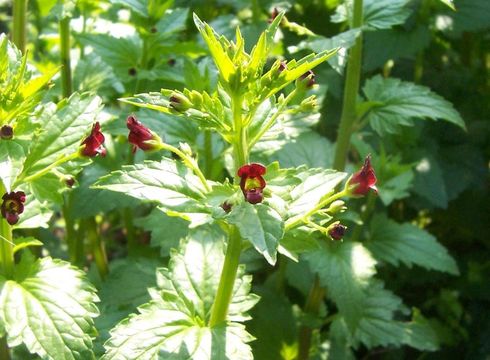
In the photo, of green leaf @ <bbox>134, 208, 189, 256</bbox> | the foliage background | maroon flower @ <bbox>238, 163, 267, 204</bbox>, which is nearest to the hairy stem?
the foliage background

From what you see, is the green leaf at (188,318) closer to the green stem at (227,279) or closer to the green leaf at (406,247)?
the green stem at (227,279)

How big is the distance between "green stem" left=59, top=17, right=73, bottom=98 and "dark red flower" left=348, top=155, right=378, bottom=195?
1187 millimetres

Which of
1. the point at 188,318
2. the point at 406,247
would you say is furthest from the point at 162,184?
the point at 406,247

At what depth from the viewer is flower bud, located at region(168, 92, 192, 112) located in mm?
1388

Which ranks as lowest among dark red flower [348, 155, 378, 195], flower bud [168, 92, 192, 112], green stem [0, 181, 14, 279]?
green stem [0, 181, 14, 279]

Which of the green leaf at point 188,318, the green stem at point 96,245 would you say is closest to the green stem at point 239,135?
the green leaf at point 188,318

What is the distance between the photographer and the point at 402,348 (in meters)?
2.78

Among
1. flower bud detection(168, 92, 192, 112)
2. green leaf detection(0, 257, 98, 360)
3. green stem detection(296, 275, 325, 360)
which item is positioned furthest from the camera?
green stem detection(296, 275, 325, 360)

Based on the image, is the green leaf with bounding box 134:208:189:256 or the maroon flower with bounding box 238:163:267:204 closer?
the maroon flower with bounding box 238:163:267:204

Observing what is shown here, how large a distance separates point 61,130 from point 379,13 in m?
1.05

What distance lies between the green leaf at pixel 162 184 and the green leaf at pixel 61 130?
25 centimetres

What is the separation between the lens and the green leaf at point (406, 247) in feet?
7.65

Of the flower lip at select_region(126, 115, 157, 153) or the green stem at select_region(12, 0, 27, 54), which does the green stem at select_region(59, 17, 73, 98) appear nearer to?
the green stem at select_region(12, 0, 27, 54)

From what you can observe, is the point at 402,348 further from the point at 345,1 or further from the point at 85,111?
the point at 85,111
